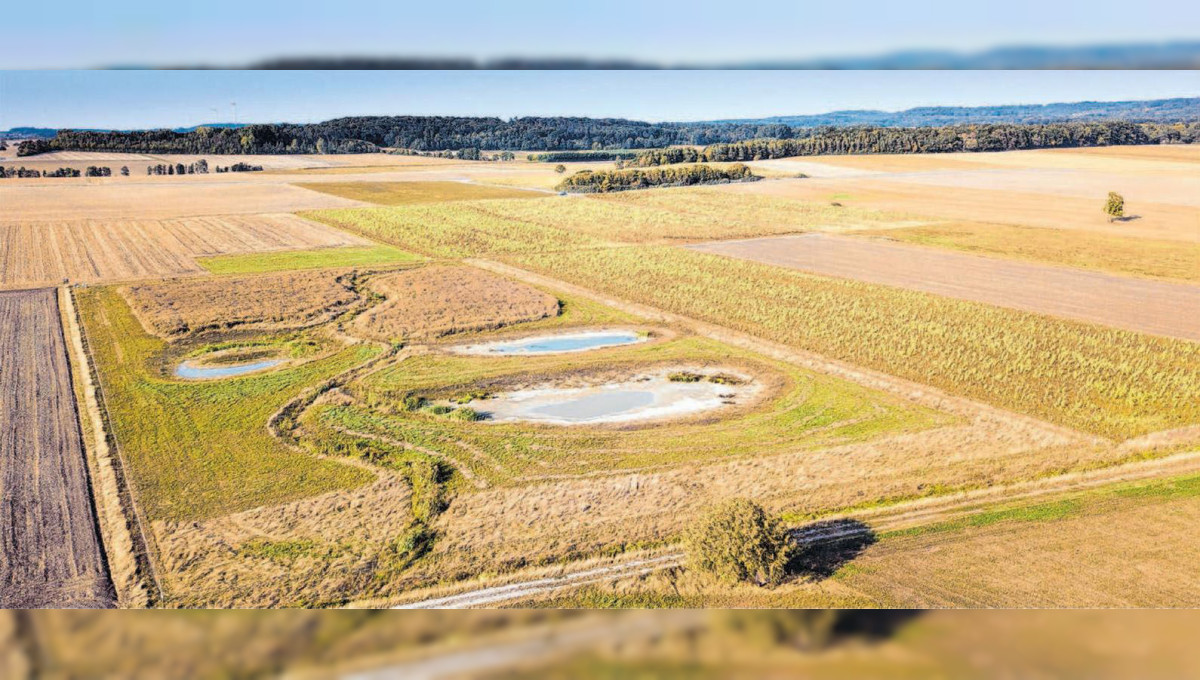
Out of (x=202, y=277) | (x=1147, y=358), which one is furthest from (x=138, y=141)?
(x=202, y=277)

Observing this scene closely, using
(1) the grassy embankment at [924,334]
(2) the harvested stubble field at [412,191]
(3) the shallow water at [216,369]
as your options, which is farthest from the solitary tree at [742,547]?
(2) the harvested stubble field at [412,191]

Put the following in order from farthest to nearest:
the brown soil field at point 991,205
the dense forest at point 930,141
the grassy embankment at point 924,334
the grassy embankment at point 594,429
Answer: the dense forest at point 930,141, the brown soil field at point 991,205, the grassy embankment at point 924,334, the grassy embankment at point 594,429

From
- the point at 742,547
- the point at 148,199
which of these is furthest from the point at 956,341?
the point at 148,199

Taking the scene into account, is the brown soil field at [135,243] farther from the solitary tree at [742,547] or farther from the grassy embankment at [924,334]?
the solitary tree at [742,547]

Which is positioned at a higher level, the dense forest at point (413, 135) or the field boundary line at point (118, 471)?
the dense forest at point (413, 135)

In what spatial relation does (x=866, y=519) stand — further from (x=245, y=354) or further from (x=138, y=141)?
(x=245, y=354)

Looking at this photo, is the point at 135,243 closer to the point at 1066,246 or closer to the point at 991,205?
the point at 1066,246
